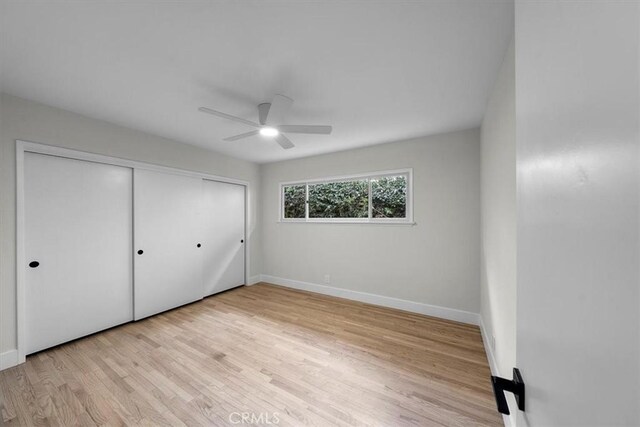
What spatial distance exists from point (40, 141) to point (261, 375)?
2.90 metres

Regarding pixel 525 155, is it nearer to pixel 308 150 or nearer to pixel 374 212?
pixel 374 212

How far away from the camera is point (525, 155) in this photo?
0.56 meters

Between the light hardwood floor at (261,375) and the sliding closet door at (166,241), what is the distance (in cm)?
36

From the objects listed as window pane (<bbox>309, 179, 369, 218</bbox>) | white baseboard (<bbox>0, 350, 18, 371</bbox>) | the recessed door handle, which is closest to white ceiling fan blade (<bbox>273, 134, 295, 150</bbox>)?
window pane (<bbox>309, 179, 369, 218</bbox>)

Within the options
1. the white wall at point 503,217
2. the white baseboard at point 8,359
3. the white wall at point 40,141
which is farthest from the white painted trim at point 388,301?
the white baseboard at point 8,359

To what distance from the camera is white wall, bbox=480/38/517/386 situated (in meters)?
1.37

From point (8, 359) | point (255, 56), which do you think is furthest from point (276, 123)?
point (8, 359)

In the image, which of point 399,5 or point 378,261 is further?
point 378,261

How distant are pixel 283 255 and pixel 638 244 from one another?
171 inches

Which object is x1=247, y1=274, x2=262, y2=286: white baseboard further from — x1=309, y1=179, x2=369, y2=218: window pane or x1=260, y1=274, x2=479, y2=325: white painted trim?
x1=309, y1=179, x2=369, y2=218: window pane

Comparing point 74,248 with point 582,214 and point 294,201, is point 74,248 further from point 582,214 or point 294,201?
point 582,214

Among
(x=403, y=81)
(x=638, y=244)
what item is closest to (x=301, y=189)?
(x=403, y=81)

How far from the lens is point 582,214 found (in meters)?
0.32

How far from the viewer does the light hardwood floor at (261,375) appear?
157cm
